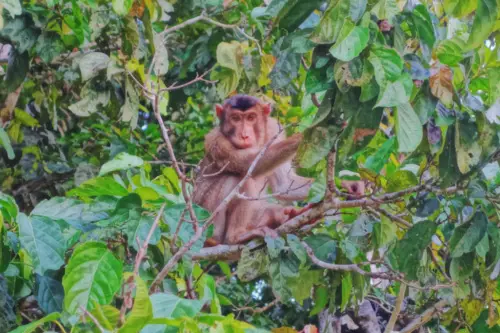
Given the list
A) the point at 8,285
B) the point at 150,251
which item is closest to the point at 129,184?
the point at 150,251

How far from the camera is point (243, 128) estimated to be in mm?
6754

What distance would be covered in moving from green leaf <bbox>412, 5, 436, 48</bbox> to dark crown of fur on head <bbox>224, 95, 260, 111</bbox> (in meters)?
3.02

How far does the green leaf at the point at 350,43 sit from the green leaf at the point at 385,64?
170mm

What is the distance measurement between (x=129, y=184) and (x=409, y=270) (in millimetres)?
1512

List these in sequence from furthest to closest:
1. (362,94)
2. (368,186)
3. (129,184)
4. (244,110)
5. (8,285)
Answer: (244,110) → (368,186) → (129,184) → (8,285) → (362,94)

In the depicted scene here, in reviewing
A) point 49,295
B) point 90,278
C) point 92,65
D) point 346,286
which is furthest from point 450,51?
point 92,65

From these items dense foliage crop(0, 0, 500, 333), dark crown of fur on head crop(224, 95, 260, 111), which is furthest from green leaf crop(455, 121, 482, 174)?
dark crown of fur on head crop(224, 95, 260, 111)

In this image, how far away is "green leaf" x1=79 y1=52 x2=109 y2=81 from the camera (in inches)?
226

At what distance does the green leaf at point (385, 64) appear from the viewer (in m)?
3.61

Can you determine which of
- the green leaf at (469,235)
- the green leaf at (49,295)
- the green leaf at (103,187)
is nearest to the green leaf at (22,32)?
the green leaf at (103,187)

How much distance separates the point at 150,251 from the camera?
4.53 metres

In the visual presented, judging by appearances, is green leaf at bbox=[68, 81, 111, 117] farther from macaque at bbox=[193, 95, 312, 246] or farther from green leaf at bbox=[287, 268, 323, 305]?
green leaf at bbox=[287, 268, 323, 305]

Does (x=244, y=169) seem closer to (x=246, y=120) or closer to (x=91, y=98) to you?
(x=246, y=120)

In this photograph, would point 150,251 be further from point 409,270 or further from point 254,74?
point 254,74
